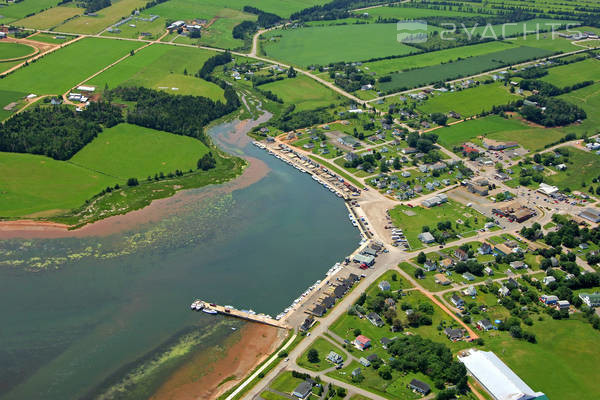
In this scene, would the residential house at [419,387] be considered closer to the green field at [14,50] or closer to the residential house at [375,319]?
the residential house at [375,319]

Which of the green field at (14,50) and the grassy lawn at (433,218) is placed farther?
the green field at (14,50)

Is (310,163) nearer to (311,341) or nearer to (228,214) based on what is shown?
(228,214)

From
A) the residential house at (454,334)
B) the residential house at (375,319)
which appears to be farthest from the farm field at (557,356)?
the residential house at (375,319)

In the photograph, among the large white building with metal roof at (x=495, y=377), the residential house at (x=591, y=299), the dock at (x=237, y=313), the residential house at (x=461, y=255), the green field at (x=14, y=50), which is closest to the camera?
the large white building with metal roof at (x=495, y=377)

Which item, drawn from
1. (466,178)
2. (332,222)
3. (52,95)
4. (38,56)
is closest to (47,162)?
(52,95)

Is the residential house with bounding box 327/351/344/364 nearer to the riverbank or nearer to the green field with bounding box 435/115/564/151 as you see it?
the riverbank

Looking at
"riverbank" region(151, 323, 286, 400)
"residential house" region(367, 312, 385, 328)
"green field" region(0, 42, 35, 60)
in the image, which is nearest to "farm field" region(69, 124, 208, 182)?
"riverbank" region(151, 323, 286, 400)

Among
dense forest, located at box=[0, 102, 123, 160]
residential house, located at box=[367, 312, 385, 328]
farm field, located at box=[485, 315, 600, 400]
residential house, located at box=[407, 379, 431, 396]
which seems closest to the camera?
residential house, located at box=[407, 379, 431, 396]
